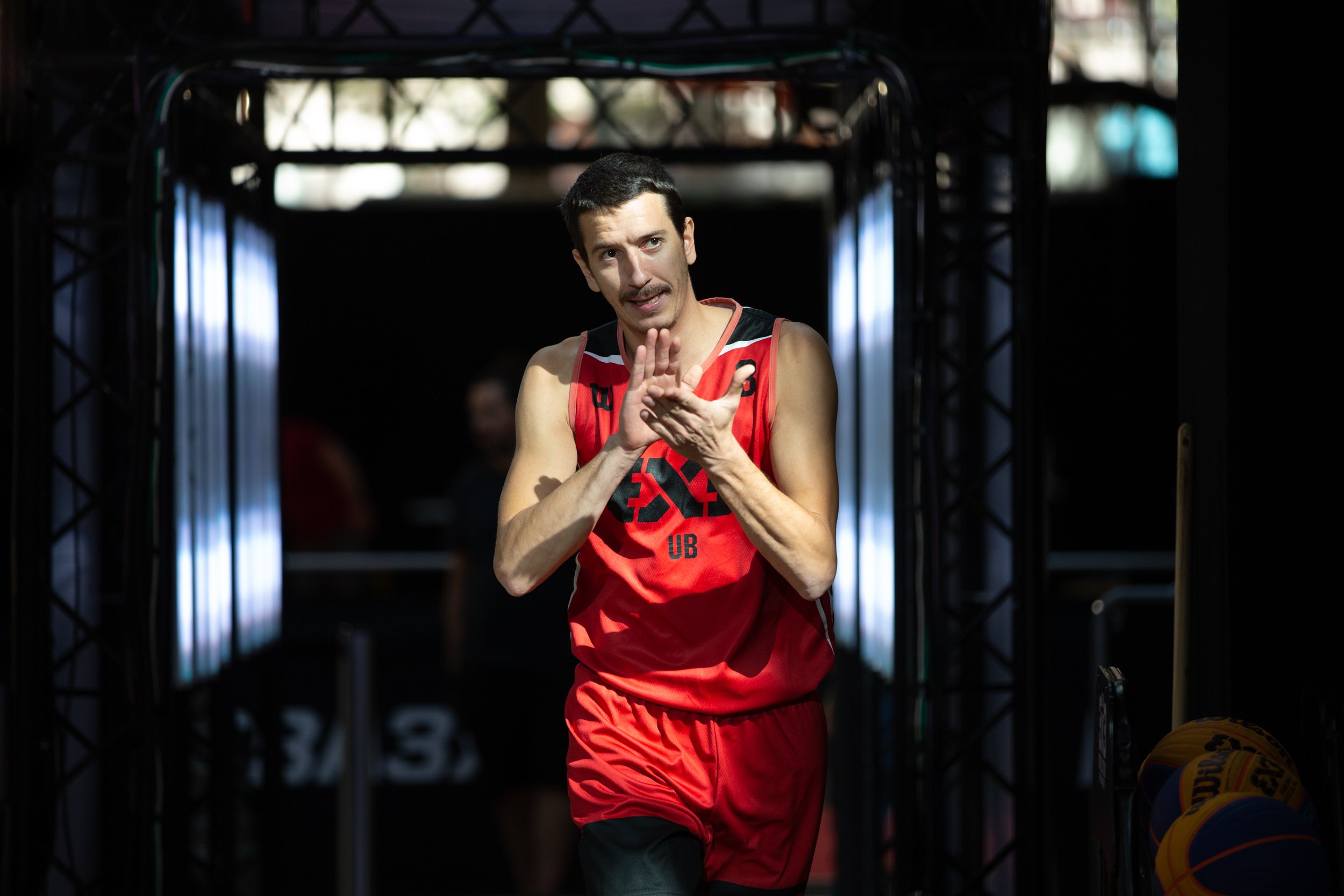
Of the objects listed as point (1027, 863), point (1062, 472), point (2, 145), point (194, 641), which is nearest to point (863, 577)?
point (1027, 863)

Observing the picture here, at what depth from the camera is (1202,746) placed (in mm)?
2850

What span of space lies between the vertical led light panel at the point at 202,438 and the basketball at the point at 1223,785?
12.8 feet

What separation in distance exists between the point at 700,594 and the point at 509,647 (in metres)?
3.35

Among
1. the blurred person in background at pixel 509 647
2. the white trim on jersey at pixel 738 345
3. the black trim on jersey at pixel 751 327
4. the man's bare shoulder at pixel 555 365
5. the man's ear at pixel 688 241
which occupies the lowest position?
the blurred person in background at pixel 509 647

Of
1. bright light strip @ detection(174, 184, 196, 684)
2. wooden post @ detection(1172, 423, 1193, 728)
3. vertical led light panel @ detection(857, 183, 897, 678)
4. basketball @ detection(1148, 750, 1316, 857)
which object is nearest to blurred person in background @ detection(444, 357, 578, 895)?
bright light strip @ detection(174, 184, 196, 684)

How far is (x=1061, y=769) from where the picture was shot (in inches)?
279

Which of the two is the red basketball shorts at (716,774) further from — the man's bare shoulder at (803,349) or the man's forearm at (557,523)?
the man's bare shoulder at (803,349)

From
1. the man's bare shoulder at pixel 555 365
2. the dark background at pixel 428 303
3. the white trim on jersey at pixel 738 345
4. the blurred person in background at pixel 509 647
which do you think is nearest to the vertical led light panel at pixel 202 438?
the blurred person in background at pixel 509 647

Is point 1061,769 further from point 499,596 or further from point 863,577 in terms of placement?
point 499,596

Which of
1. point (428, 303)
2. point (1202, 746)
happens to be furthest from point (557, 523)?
point (428, 303)

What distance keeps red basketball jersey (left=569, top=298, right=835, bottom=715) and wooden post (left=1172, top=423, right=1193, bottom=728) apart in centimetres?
136

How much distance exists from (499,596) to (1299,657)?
10.6 feet

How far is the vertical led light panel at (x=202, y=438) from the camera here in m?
5.33

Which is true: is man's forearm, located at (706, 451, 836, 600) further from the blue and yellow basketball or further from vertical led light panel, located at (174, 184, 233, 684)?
vertical led light panel, located at (174, 184, 233, 684)
